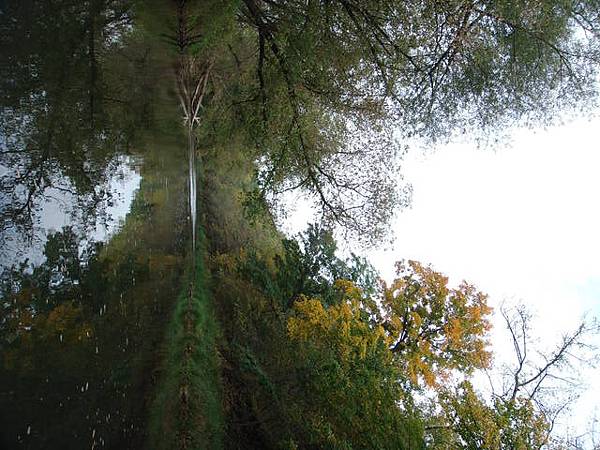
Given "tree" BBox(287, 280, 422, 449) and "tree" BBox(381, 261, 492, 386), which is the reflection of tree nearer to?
"tree" BBox(287, 280, 422, 449)

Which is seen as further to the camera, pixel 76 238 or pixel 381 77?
pixel 381 77

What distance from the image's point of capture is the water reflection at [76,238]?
2.39 meters

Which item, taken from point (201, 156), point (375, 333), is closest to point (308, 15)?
point (201, 156)

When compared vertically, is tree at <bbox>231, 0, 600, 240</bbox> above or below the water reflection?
above

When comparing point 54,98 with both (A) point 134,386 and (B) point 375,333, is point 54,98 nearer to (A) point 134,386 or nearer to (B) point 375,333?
(A) point 134,386

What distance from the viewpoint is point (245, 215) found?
6902 mm

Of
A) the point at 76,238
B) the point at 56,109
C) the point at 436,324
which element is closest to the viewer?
the point at 76,238

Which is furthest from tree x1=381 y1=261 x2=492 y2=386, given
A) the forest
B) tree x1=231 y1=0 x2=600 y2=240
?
tree x1=231 y1=0 x2=600 y2=240

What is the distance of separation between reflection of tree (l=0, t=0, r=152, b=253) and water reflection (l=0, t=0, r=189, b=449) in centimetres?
1

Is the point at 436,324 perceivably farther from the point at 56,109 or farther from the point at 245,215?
the point at 56,109

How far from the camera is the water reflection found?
2.39m

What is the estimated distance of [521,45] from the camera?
6.19 meters

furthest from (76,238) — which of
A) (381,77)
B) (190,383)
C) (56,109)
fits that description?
(381,77)

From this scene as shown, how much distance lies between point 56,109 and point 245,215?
3.68m
